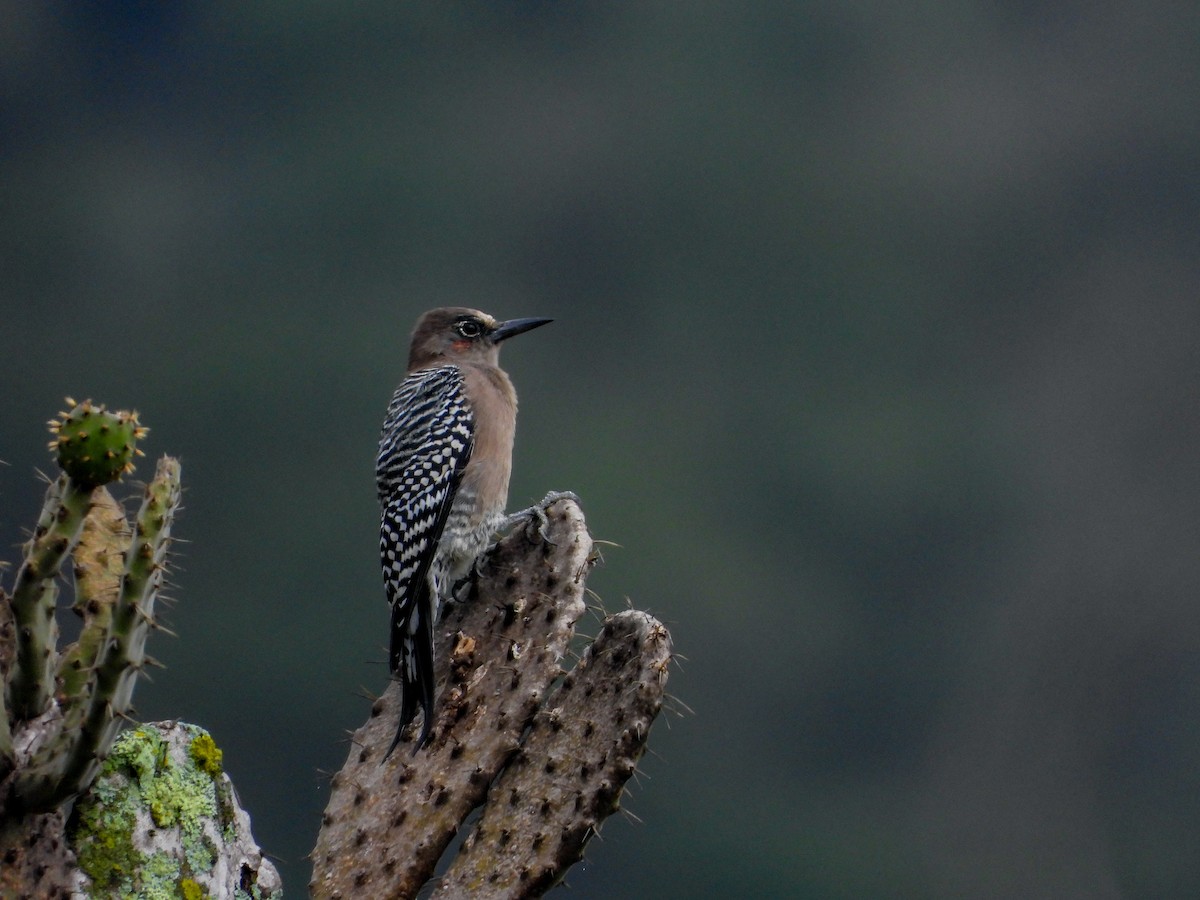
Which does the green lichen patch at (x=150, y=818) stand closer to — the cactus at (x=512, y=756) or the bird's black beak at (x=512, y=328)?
the cactus at (x=512, y=756)

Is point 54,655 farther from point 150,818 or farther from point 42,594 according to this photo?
point 150,818

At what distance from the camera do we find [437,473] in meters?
4.58

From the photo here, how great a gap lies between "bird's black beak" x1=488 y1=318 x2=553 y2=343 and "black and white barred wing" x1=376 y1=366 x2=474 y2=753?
32 cm

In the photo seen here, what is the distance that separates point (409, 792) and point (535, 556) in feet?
2.67

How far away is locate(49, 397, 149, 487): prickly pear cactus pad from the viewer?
250cm

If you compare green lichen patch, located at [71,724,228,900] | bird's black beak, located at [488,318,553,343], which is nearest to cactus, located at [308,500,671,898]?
green lichen patch, located at [71,724,228,900]

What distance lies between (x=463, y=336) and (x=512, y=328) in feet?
0.69

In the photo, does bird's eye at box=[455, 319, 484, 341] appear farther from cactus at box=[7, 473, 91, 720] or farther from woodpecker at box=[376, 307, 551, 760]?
cactus at box=[7, 473, 91, 720]

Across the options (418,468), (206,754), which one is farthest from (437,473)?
(206,754)

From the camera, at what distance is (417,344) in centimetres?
549

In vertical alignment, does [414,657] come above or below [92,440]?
below

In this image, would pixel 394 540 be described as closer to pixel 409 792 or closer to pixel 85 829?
pixel 409 792

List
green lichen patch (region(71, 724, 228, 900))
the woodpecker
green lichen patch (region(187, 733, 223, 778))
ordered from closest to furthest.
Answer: green lichen patch (region(71, 724, 228, 900)) < green lichen patch (region(187, 733, 223, 778)) < the woodpecker

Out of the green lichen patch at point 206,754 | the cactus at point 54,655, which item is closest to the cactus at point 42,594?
the cactus at point 54,655
